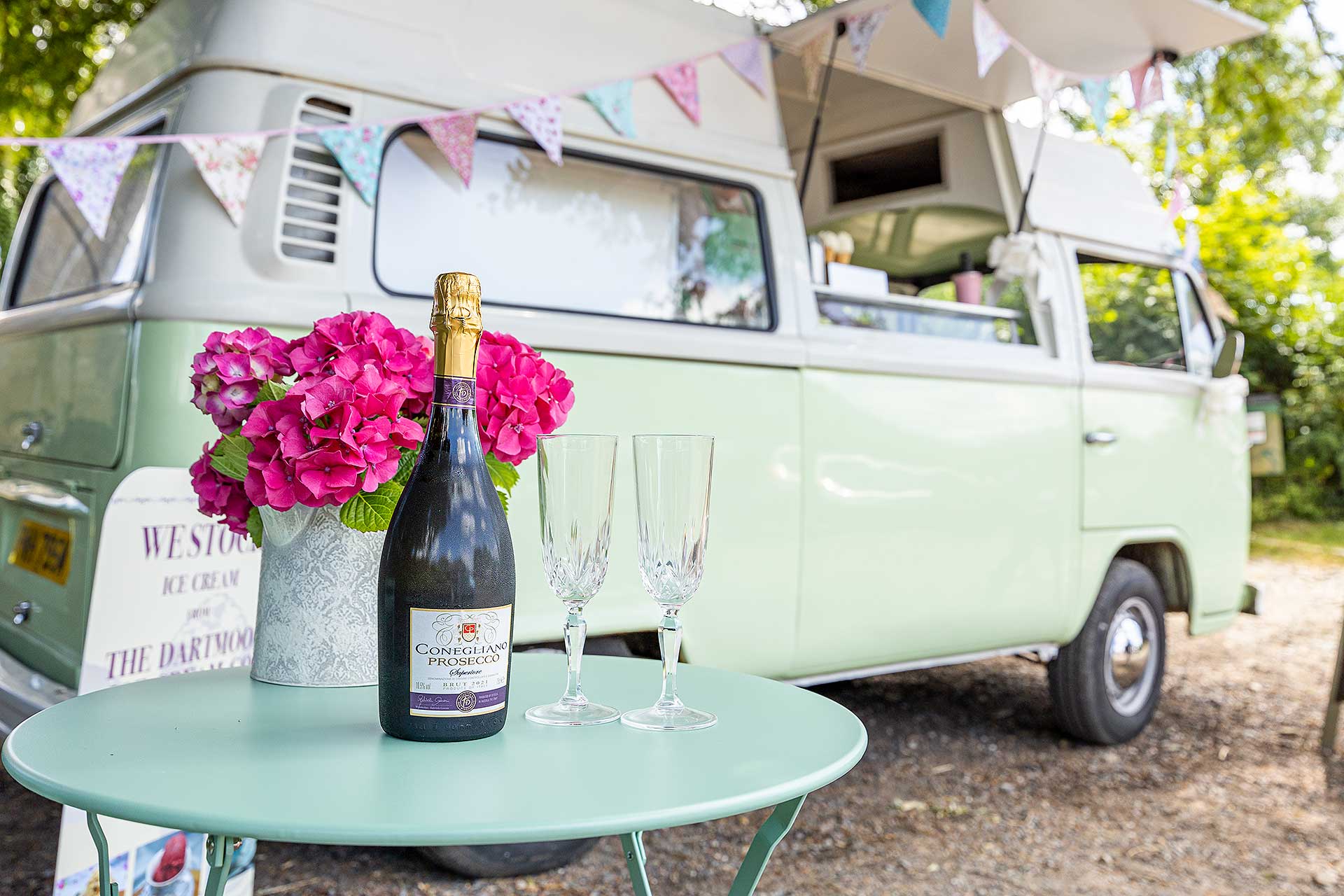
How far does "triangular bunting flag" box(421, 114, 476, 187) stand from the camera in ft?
8.52

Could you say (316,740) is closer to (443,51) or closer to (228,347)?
(228,347)

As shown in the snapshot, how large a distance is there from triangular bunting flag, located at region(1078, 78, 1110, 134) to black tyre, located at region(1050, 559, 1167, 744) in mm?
1651

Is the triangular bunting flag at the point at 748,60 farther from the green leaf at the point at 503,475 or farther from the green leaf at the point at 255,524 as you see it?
the green leaf at the point at 255,524

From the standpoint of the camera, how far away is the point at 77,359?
2.50 m

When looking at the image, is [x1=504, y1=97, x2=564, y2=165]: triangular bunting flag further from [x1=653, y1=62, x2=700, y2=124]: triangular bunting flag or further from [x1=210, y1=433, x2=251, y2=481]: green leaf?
[x1=210, y1=433, x2=251, y2=481]: green leaf

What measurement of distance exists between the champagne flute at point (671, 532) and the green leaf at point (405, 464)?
11.9 inches

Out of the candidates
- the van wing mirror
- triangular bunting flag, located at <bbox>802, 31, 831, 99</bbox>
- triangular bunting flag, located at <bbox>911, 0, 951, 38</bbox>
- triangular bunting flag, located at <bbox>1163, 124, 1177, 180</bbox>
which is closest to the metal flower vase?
triangular bunting flag, located at <bbox>911, 0, 951, 38</bbox>

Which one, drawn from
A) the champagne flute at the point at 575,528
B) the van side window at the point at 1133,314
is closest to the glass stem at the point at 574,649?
the champagne flute at the point at 575,528

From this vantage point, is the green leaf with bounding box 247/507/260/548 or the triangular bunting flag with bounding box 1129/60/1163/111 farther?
the triangular bunting flag with bounding box 1129/60/1163/111

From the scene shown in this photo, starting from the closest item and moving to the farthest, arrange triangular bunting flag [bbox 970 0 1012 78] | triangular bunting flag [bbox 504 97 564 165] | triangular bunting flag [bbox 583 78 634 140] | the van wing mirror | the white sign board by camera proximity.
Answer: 1. the white sign board
2. triangular bunting flag [bbox 504 97 564 165]
3. triangular bunting flag [bbox 583 78 634 140]
4. triangular bunting flag [bbox 970 0 1012 78]
5. the van wing mirror

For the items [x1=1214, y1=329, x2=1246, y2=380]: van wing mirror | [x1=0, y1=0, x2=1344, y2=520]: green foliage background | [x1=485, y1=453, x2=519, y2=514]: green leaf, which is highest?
[x1=0, y1=0, x2=1344, y2=520]: green foliage background

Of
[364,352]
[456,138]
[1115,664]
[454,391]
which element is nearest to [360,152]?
[456,138]

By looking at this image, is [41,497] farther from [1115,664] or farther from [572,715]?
[1115,664]

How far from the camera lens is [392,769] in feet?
3.82
